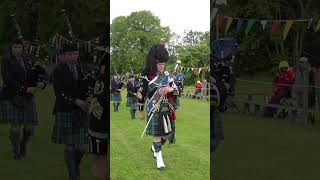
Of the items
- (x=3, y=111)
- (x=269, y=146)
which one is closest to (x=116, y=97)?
(x=3, y=111)

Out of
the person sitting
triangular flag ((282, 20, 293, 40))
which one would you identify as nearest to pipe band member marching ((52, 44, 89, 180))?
the person sitting

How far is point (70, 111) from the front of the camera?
15.5ft

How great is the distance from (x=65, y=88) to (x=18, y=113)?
618 millimetres

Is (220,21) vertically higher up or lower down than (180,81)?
higher up

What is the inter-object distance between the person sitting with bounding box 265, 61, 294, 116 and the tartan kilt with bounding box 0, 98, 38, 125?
227cm

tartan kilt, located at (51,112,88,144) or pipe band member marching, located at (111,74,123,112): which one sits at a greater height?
pipe band member marching, located at (111,74,123,112)

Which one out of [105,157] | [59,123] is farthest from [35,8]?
[105,157]

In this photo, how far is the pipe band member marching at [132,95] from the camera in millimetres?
5375

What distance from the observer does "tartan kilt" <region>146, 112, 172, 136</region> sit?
17.9 ft

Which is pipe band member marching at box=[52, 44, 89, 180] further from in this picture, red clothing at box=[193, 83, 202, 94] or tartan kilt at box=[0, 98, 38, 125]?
red clothing at box=[193, 83, 202, 94]

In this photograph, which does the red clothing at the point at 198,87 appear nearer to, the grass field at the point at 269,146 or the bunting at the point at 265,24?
the grass field at the point at 269,146

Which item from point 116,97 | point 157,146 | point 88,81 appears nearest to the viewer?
point 88,81

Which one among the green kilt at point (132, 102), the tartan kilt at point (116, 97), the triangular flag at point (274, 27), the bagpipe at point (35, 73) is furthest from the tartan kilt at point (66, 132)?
the triangular flag at point (274, 27)

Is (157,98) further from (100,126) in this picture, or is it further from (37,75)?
(37,75)
